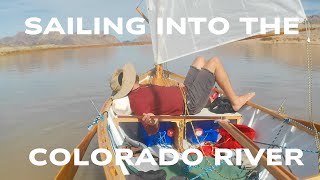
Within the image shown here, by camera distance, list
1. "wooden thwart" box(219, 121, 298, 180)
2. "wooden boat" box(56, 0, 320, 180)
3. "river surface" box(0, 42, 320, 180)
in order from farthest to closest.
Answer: "river surface" box(0, 42, 320, 180)
"wooden boat" box(56, 0, 320, 180)
"wooden thwart" box(219, 121, 298, 180)

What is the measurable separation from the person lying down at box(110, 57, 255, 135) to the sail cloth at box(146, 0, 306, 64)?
75 centimetres

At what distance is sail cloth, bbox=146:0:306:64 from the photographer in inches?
183

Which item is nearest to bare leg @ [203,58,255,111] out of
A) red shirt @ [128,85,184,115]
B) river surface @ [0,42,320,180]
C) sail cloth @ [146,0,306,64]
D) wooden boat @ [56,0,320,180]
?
wooden boat @ [56,0,320,180]

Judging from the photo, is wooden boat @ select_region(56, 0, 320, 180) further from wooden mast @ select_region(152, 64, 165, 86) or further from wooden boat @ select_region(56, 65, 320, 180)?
wooden mast @ select_region(152, 64, 165, 86)

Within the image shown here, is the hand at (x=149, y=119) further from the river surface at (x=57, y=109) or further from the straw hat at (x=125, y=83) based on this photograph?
the river surface at (x=57, y=109)

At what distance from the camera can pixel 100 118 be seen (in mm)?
5039

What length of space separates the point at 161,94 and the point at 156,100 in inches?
4.6

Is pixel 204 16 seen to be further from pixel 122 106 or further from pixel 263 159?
pixel 263 159

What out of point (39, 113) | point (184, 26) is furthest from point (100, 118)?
point (39, 113)

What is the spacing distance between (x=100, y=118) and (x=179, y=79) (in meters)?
5.72

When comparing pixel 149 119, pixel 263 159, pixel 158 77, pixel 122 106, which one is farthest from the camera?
pixel 158 77

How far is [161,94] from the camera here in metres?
5.51

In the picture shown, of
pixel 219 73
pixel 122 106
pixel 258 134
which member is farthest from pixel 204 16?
pixel 258 134

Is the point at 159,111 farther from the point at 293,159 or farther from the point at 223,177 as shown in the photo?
the point at 293,159
